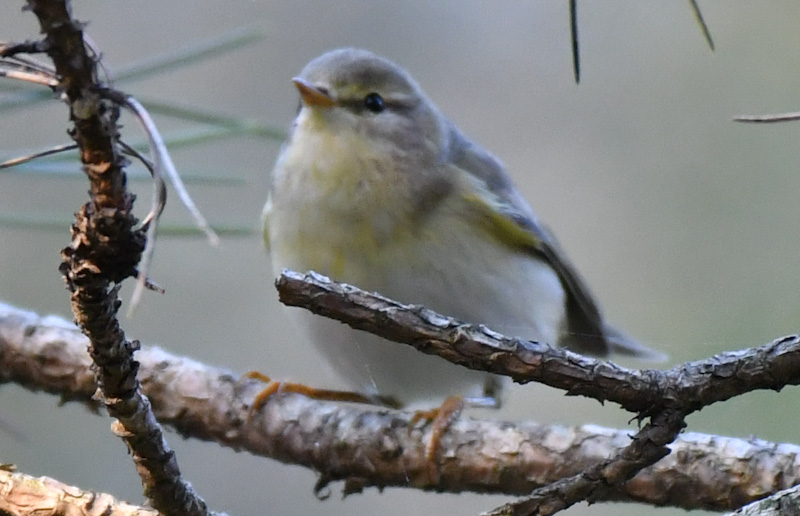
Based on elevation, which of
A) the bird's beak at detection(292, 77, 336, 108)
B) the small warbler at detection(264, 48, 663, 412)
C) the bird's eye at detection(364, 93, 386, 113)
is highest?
the bird's beak at detection(292, 77, 336, 108)

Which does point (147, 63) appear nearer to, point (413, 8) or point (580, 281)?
point (580, 281)

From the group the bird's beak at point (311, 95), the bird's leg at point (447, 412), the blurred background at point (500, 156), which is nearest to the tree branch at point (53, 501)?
the bird's leg at point (447, 412)

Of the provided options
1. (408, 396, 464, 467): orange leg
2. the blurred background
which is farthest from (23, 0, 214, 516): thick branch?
the blurred background

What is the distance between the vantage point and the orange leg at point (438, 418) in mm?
911

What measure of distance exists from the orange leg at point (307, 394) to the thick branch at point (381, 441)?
1cm

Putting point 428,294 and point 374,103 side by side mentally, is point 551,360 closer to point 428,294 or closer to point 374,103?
point 428,294

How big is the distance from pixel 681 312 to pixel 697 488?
88 centimetres

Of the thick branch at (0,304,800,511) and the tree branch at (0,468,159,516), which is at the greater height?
the tree branch at (0,468,159,516)

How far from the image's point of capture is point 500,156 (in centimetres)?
204

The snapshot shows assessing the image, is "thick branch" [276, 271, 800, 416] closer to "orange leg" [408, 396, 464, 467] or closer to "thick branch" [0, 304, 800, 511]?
"thick branch" [0, 304, 800, 511]

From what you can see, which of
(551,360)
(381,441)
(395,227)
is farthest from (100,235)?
(395,227)

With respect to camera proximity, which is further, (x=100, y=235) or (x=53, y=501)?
(x=53, y=501)

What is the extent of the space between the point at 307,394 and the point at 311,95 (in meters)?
0.43

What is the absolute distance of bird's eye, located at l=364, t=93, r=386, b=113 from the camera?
1.29 m
